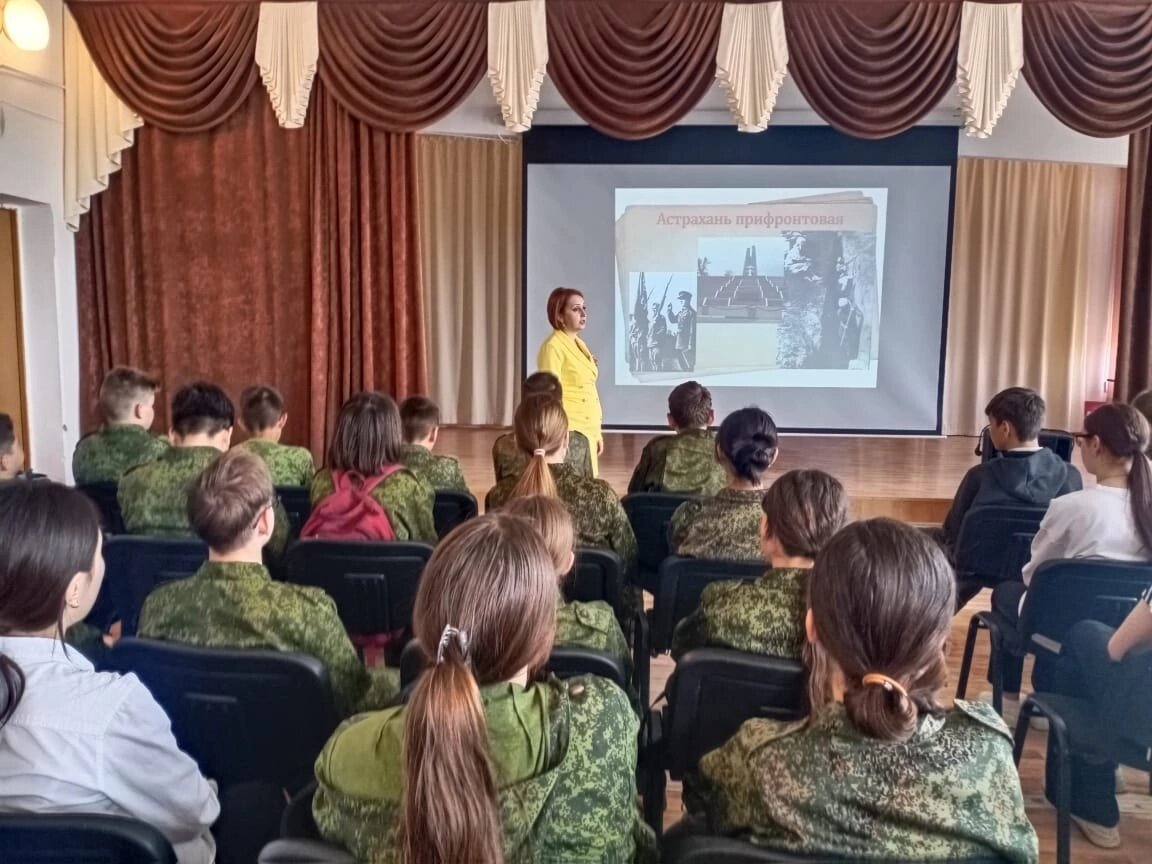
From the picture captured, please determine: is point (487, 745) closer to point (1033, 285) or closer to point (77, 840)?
point (77, 840)

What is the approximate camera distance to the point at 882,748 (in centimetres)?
101

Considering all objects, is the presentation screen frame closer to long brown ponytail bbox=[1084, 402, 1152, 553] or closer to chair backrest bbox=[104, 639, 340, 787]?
long brown ponytail bbox=[1084, 402, 1152, 553]

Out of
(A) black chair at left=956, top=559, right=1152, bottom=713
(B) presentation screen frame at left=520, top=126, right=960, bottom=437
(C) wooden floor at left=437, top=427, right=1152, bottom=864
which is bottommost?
(C) wooden floor at left=437, top=427, right=1152, bottom=864

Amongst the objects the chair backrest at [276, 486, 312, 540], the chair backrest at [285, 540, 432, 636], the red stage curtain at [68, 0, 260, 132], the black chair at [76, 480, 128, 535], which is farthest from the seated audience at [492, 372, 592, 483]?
the red stage curtain at [68, 0, 260, 132]

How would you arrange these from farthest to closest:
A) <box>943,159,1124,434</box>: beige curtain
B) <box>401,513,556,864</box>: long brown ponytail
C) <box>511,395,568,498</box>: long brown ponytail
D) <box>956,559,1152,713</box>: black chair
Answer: <box>943,159,1124,434</box>: beige curtain → <box>511,395,568,498</box>: long brown ponytail → <box>956,559,1152,713</box>: black chair → <box>401,513,556,864</box>: long brown ponytail

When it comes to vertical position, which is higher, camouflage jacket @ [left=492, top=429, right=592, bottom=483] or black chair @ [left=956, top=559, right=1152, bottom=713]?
camouflage jacket @ [left=492, top=429, right=592, bottom=483]

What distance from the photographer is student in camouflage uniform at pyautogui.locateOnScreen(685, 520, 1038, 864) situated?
1004 millimetres

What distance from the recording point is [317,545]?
2.21 m

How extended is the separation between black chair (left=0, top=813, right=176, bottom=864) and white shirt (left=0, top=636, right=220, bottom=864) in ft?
0.22

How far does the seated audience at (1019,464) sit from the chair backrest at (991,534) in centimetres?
4

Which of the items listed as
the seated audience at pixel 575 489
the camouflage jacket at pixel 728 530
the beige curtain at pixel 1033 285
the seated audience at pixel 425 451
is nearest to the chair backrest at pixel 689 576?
the camouflage jacket at pixel 728 530

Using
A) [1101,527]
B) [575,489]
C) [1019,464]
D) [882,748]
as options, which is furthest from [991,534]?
[882,748]

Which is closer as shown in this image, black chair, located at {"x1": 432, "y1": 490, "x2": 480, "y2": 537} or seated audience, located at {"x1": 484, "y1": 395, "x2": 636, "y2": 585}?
seated audience, located at {"x1": 484, "y1": 395, "x2": 636, "y2": 585}

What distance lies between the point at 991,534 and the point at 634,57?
8.30ft
